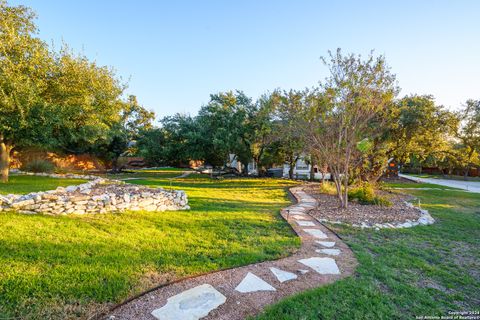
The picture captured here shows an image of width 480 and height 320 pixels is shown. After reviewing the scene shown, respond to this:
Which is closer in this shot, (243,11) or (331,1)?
(331,1)

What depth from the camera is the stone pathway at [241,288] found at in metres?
2.11

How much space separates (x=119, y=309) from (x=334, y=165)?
6.91 metres

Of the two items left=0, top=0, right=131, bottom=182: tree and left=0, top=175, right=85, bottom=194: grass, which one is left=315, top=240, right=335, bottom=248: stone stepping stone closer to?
left=0, top=175, right=85, bottom=194: grass

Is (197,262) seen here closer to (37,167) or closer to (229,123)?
(229,123)

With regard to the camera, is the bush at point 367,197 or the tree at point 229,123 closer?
the bush at point 367,197

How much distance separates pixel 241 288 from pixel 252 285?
149 mm

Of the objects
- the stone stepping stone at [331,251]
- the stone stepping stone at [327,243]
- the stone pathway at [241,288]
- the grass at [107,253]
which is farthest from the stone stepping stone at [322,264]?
the stone stepping stone at [327,243]

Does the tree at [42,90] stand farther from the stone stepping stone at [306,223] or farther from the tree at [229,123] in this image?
the stone stepping stone at [306,223]

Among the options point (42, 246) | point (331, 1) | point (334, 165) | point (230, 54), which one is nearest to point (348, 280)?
point (42, 246)

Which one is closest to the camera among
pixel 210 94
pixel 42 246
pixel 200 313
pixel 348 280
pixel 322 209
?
pixel 200 313

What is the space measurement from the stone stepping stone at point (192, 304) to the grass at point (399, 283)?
541 mm

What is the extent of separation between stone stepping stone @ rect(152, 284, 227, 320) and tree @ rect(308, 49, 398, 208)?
5.62 meters

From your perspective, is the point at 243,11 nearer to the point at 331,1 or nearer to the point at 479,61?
the point at 331,1

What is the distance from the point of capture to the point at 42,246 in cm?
312
